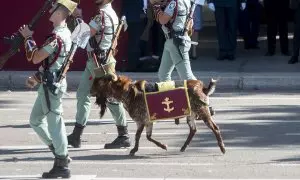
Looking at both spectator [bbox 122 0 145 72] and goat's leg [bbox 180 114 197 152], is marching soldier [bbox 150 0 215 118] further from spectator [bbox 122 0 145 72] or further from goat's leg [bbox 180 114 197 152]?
spectator [bbox 122 0 145 72]

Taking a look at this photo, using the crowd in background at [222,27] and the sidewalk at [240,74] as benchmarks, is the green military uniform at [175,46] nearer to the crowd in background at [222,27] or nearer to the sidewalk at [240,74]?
the sidewalk at [240,74]

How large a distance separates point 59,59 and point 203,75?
7.93m

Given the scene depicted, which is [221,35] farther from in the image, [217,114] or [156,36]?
[217,114]

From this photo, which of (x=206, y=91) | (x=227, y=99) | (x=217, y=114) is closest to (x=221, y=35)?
(x=227, y=99)

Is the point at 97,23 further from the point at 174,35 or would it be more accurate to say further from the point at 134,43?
the point at 134,43

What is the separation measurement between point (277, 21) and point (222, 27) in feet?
4.23

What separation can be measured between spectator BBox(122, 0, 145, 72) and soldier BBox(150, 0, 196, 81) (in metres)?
5.30

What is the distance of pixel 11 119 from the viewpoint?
538 inches

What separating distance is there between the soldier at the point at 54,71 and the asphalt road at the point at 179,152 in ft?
1.05

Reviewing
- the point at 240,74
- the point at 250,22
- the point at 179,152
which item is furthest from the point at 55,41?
the point at 250,22

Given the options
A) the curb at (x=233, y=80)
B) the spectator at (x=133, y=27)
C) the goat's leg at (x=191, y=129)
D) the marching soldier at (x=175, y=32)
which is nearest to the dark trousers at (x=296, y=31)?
the curb at (x=233, y=80)

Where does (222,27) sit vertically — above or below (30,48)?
below

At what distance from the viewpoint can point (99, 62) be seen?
37.4ft

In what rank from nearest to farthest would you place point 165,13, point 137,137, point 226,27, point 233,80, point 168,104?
point 168,104 < point 137,137 < point 165,13 < point 233,80 < point 226,27
